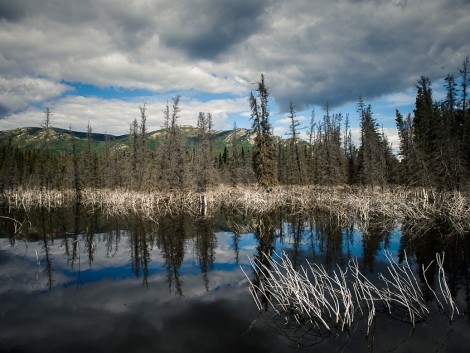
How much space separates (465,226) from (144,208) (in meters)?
23.4

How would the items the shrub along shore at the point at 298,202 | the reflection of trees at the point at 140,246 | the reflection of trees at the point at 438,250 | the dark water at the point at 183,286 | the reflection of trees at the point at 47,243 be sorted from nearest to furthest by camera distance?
the dark water at the point at 183,286
the reflection of trees at the point at 438,250
the reflection of trees at the point at 47,243
the reflection of trees at the point at 140,246
the shrub along shore at the point at 298,202

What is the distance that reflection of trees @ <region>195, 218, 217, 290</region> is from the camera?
11.7m

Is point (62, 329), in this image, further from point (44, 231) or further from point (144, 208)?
point (144, 208)

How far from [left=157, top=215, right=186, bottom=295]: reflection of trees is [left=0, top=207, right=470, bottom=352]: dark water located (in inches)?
2.1

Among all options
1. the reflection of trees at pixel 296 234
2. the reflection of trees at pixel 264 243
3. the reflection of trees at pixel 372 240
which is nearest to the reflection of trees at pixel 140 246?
the reflection of trees at pixel 264 243

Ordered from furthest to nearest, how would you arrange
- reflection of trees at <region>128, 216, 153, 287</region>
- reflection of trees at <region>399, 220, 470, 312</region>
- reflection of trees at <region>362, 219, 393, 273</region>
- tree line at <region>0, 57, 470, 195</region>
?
tree line at <region>0, 57, 470, 195</region>, reflection of trees at <region>362, 219, 393, 273</region>, reflection of trees at <region>128, 216, 153, 287</region>, reflection of trees at <region>399, 220, 470, 312</region>

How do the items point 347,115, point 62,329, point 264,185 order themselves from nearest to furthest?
1. point 62,329
2. point 264,185
3. point 347,115

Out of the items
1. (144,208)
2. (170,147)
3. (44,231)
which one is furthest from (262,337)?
(170,147)

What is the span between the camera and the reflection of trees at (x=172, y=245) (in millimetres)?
10369

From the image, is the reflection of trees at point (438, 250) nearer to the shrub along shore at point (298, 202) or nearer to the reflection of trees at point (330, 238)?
the shrub along shore at point (298, 202)

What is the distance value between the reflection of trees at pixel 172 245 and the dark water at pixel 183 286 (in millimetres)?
54

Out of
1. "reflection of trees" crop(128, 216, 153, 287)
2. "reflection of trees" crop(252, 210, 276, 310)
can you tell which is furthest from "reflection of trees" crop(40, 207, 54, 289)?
"reflection of trees" crop(252, 210, 276, 310)

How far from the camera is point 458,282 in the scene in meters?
9.09

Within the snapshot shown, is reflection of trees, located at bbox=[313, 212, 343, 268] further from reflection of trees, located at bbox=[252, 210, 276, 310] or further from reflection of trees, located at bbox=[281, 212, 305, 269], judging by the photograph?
reflection of trees, located at bbox=[252, 210, 276, 310]
